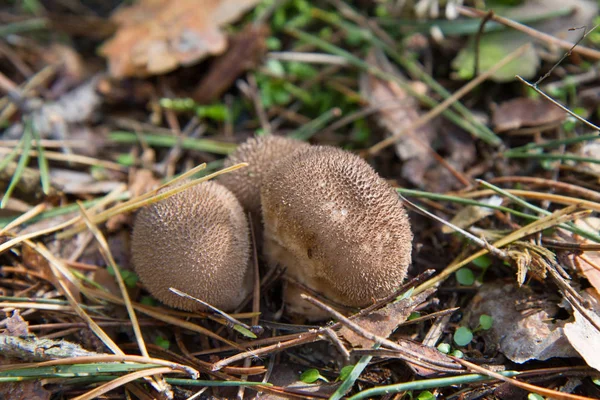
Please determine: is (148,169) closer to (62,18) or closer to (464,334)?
(62,18)

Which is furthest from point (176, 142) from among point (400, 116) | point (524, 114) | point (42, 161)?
point (524, 114)

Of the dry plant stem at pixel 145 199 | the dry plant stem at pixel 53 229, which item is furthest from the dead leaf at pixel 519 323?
the dry plant stem at pixel 53 229

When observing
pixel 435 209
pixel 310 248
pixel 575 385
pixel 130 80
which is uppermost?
pixel 130 80

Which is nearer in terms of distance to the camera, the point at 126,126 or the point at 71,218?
the point at 71,218

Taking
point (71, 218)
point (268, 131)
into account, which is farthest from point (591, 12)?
point (71, 218)

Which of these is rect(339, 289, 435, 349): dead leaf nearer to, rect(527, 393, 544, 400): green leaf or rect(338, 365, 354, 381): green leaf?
rect(338, 365, 354, 381): green leaf

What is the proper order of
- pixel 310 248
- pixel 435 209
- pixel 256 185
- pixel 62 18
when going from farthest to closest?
pixel 62 18 < pixel 435 209 < pixel 256 185 < pixel 310 248

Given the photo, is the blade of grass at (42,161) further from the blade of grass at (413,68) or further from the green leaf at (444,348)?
the green leaf at (444,348)

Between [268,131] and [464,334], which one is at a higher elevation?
[268,131]
